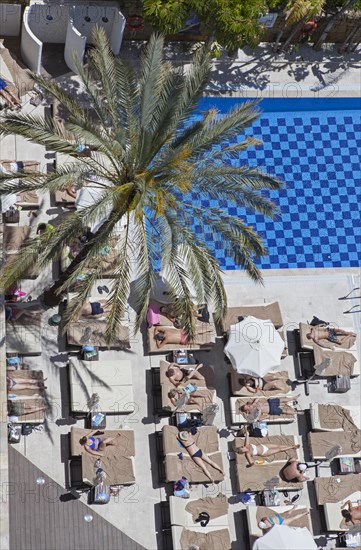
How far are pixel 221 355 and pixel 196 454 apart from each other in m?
2.99

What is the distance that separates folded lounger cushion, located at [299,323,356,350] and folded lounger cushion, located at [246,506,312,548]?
4325 millimetres

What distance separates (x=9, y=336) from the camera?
23.3m

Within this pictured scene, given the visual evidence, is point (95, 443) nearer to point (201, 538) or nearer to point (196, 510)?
point (196, 510)

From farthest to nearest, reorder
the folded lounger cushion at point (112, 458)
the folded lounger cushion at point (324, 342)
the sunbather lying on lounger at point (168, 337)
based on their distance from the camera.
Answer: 1. the folded lounger cushion at point (324, 342)
2. the sunbather lying on lounger at point (168, 337)
3. the folded lounger cushion at point (112, 458)

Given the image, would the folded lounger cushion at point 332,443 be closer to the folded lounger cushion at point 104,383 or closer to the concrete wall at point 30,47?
the folded lounger cushion at point 104,383

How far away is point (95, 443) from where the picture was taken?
2258cm

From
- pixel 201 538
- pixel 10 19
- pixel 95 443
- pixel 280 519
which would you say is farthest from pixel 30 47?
pixel 280 519

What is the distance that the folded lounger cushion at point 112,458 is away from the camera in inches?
878

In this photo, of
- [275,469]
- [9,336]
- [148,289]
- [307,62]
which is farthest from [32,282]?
[307,62]

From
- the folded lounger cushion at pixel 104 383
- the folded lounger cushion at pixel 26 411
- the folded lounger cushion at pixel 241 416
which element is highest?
the folded lounger cushion at pixel 104 383

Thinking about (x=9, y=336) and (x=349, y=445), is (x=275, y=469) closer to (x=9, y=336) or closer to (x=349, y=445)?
(x=349, y=445)

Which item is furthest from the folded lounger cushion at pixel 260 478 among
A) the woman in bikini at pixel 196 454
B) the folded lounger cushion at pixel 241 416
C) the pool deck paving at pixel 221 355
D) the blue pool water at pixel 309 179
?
the blue pool water at pixel 309 179

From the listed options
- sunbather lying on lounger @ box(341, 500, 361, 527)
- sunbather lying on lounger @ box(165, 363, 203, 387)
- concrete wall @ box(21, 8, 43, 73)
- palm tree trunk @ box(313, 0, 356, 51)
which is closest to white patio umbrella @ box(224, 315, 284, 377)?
sunbather lying on lounger @ box(165, 363, 203, 387)

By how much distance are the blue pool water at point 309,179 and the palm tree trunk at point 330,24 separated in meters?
1.77
